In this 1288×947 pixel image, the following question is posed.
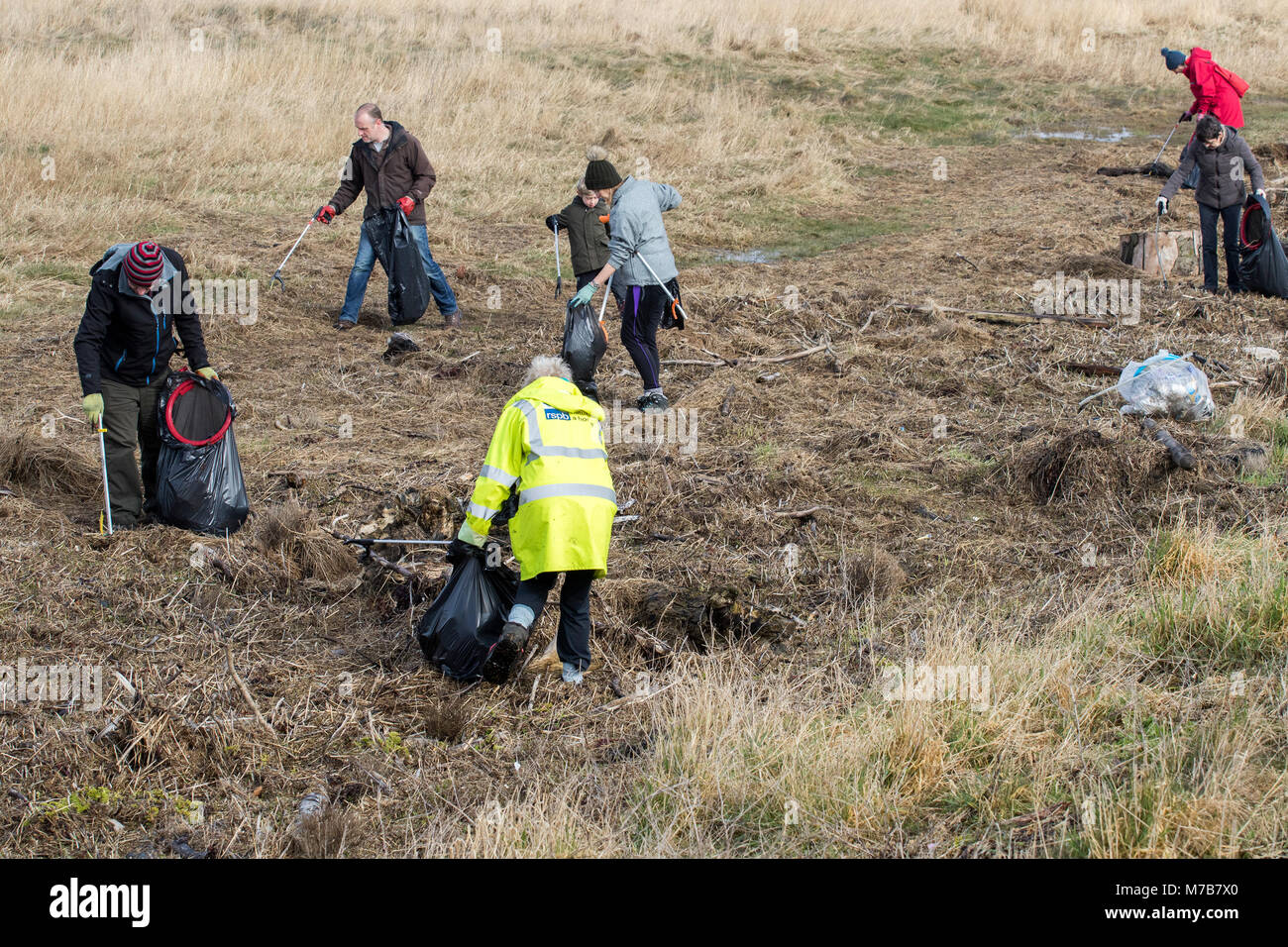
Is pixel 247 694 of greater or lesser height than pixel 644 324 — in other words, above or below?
below

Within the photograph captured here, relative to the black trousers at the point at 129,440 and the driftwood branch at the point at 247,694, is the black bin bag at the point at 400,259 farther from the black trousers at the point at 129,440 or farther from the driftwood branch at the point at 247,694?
the driftwood branch at the point at 247,694

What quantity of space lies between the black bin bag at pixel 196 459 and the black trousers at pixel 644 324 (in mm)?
2652

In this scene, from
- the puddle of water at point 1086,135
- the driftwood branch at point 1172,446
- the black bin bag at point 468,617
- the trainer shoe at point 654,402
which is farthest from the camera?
the puddle of water at point 1086,135

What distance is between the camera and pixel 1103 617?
14.5 feet

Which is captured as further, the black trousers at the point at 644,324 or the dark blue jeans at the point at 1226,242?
the dark blue jeans at the point at 1226,242

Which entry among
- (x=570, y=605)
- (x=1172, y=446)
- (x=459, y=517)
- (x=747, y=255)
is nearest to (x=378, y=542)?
(x=459, y=517)

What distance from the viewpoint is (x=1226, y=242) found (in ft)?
32.4

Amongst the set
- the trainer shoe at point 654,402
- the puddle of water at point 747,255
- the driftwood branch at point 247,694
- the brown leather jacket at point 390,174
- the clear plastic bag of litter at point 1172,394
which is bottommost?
the driftwood branch at point 247,694

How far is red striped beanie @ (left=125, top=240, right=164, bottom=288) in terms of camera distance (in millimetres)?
5137

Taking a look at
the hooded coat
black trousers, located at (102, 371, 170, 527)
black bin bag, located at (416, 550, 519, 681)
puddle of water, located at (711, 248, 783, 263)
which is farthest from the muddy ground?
puddle of water, located at (711, 248, 783, 263)

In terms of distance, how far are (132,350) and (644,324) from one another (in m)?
3.11

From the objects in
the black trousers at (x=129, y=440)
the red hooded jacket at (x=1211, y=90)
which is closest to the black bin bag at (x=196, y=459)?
the black trousers at (x=129, y=440)

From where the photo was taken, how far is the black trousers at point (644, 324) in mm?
7180

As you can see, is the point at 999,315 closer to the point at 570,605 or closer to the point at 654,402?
the point at 654,402
